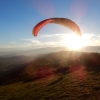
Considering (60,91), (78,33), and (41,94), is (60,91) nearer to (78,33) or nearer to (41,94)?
(41,94)

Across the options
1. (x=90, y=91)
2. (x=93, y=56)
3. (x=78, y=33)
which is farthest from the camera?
(x=93, y=56)

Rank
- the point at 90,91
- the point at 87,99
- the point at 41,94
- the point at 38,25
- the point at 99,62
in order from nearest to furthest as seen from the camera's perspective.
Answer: the point at 38,25 → the point at 87,99 → the point at 90,91 → the point at 41,94 → the point at 99,62

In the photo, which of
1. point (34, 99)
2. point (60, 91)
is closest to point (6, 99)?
point (34, 99)

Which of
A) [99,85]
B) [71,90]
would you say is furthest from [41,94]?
[99,85]

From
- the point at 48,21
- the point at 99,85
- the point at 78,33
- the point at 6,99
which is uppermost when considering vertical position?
the point at 48,21

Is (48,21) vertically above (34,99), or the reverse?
(48,21)

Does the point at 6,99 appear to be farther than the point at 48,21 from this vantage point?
Answer: Yes

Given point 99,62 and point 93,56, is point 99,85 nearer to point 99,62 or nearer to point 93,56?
point 99,62

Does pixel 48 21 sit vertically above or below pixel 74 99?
above

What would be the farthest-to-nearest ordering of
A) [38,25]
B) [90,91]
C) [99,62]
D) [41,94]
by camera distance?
[99,62]
[41,94]
[90,91]
[38,25]
